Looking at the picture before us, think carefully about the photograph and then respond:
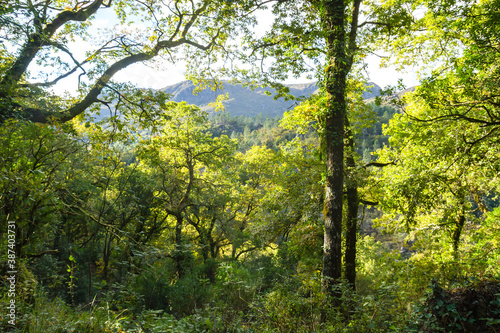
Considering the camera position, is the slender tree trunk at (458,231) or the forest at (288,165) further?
the slender tree trunk at (458,231)

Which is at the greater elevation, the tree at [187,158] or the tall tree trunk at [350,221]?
the tree at [187,158]

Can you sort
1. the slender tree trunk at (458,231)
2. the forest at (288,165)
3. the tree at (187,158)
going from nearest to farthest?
the forest at (288,165) → the slender tree trunk at (458,231) → the tree at (187,158)

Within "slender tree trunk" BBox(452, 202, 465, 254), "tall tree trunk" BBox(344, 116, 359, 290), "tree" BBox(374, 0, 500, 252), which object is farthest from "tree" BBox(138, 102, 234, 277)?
"slender tree trunk" BBox(452, 202, 465, 254)

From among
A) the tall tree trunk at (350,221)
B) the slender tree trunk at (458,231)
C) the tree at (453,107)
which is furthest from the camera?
the slender tree trunk at (458,231)

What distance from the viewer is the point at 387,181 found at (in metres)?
8.01

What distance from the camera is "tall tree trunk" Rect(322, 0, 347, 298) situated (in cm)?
560

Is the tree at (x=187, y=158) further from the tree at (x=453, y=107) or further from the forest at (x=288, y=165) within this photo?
the tree at (x=453, y=107)

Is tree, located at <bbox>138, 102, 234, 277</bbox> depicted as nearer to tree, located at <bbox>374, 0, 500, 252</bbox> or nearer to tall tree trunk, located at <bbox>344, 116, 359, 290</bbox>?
tall tree trunk, located at <bbox>344, 116, 359, 290</bbox>

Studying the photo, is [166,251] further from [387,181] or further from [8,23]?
[387,181]

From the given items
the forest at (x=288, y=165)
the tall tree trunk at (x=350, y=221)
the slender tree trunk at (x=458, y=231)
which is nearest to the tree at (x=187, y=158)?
the forest at (x=288, y=165)

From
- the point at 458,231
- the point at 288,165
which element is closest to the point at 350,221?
the point at 288,165

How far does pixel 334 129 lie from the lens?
5938 millimetres

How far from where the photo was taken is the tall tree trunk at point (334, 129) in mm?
5598

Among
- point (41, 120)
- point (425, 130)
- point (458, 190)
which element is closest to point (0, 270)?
point (41, 120)
